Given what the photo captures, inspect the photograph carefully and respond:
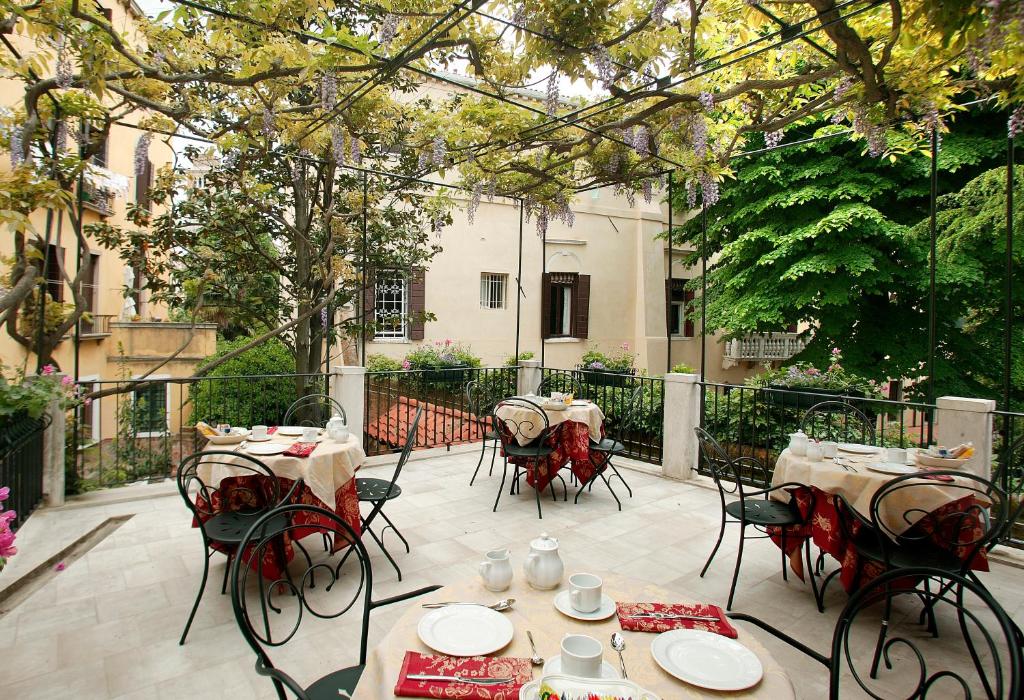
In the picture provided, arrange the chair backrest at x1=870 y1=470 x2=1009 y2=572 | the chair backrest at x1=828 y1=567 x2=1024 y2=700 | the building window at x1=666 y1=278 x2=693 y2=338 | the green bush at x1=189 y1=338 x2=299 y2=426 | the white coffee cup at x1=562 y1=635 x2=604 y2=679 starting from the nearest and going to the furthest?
the white coffee cup at x1=562 y1=635 x2=604 y2=679
the chair backrest at x1=828 y1=567 x2=1024 y2=700
the chair backrest at x1=870 y1=470 x2=1009 y2=572
the green bush at x1=189 y1=338 x2=299 y2=426
the building window at x1=666 y1=278 x2=693 y2=338

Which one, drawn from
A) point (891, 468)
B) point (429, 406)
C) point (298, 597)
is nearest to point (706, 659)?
point (298, 597)

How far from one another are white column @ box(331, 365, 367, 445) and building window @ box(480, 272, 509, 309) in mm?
6537

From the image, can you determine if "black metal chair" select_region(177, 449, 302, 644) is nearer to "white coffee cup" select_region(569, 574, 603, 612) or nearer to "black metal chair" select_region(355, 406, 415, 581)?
"black metal chair" select_region(355, 406, 415, 581)

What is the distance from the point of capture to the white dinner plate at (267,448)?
296 cm

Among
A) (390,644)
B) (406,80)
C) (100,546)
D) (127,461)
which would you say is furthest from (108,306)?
(390,644)

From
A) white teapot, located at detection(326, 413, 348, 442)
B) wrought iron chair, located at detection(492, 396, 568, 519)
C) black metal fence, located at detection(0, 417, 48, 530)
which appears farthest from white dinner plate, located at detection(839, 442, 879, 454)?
black metal fence, located at detection(0, 417, 48, 530)

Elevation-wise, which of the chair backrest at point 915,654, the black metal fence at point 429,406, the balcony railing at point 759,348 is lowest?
the chair backrest at point 915,654

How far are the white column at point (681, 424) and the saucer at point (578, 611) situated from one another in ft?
12.7

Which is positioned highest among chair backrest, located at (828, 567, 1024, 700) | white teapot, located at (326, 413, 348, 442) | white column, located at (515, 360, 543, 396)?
white column, located at (515, 360, 543, 396)

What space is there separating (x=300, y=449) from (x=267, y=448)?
0.64ft

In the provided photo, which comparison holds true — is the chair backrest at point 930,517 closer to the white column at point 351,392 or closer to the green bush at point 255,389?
the white column at point 351,392

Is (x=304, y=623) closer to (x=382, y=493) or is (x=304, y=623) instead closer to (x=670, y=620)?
(x=382, y=493)

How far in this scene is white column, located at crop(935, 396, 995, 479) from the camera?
140 inches

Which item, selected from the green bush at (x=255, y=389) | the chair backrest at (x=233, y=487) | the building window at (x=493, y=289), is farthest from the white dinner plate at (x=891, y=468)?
the building window at (x=493, y=289)
